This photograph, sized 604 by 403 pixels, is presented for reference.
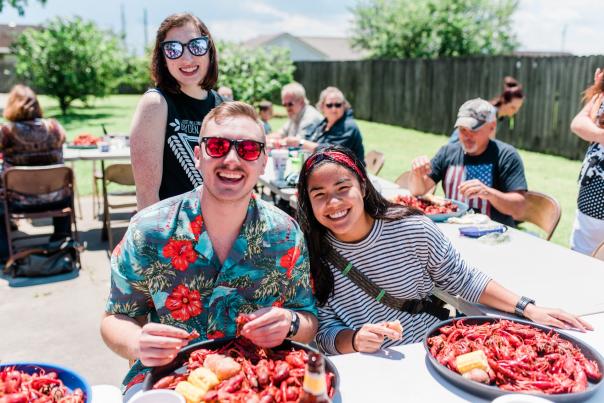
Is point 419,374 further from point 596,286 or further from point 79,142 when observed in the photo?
point 79,142

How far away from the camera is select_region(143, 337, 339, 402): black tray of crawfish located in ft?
4.92

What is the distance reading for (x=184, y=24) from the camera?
2.87 m

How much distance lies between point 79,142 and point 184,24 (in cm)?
504

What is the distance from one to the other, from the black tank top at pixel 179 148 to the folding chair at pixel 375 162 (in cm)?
378

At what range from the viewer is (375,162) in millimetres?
6656

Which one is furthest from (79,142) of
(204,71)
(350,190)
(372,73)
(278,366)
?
(372,73)

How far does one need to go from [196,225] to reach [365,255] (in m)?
0.85

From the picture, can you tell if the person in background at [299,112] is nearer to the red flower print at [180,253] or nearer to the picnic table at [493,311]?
the picnic table at [493,311]

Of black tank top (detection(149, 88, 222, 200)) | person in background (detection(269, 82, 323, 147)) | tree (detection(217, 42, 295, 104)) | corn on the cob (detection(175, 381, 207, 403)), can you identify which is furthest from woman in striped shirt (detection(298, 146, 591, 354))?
tree (detection(217, 42, 295, 104))

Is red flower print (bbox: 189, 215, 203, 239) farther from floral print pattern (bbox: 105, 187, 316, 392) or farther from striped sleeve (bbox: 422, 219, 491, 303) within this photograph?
striped sleeve (bbox: 422, 219, 491, 303)

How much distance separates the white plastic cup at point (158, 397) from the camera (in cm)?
135

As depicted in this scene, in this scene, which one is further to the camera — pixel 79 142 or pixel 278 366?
pixel 79 142

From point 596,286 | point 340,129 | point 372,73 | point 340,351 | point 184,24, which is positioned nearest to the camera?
point 340,351

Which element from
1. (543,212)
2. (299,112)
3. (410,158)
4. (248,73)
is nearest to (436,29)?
(248,73)
